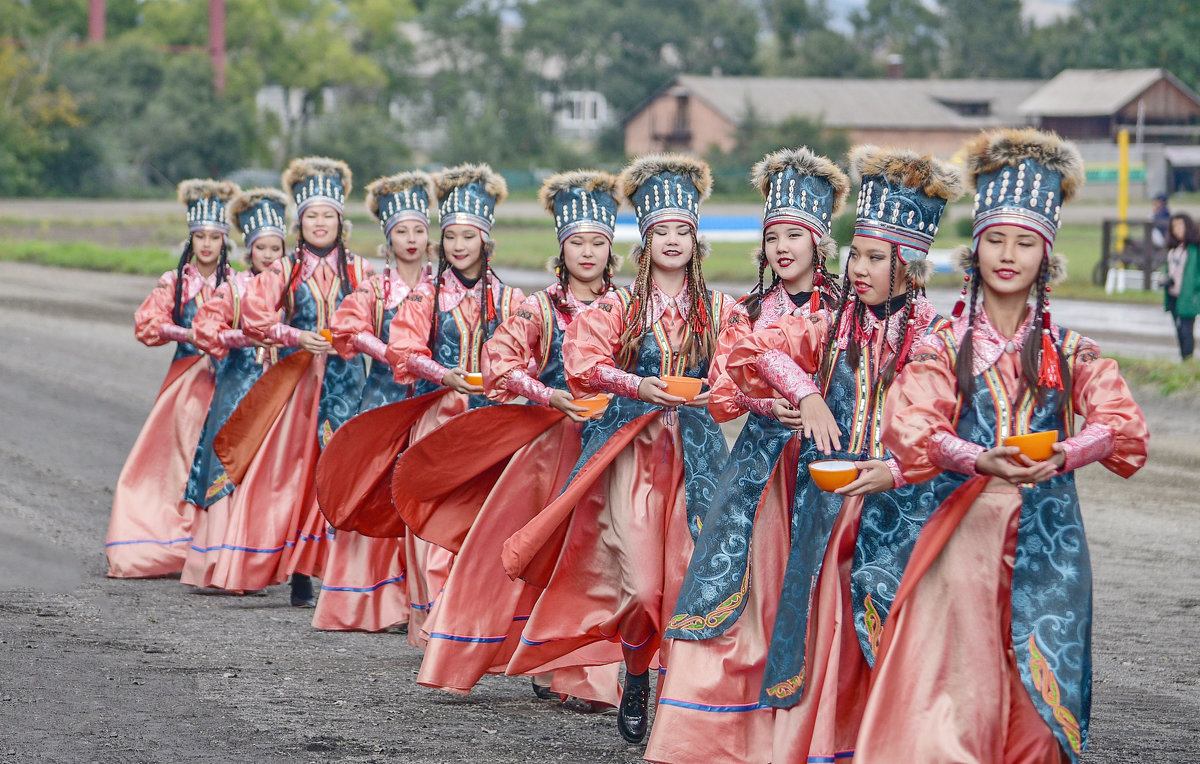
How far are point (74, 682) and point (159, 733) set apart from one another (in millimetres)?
825

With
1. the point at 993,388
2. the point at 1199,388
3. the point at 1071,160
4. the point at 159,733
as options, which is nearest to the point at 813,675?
the point at 993,388

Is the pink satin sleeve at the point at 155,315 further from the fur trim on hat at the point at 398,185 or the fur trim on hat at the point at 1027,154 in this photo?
the fur trim on hat at the point at 1027,154

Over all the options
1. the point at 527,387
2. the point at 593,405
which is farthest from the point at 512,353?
the point at 593,405

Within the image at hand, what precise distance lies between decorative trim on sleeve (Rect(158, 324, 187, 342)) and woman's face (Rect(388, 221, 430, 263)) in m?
1.79

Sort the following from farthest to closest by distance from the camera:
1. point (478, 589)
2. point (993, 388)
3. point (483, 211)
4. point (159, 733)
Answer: point (483, 211)
point (478, 589)
point (159, 733)
point (993, 388)

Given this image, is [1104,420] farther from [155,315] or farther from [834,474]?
[155,315]

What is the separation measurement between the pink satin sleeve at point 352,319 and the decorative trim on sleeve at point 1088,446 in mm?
4017

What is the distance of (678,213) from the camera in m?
5.77

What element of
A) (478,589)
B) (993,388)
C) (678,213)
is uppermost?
(678,213)

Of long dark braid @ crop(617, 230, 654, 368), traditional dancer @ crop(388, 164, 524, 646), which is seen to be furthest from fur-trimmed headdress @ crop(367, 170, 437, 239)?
long dark braid @ crop(617, 230, 654, 368)

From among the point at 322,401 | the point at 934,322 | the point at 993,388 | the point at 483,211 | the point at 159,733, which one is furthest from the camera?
the point at 322,401

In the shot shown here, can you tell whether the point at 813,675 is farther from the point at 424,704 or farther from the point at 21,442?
the point at 21,442

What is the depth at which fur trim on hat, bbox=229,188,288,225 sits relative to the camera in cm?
864

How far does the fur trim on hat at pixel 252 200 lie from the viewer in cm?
864
